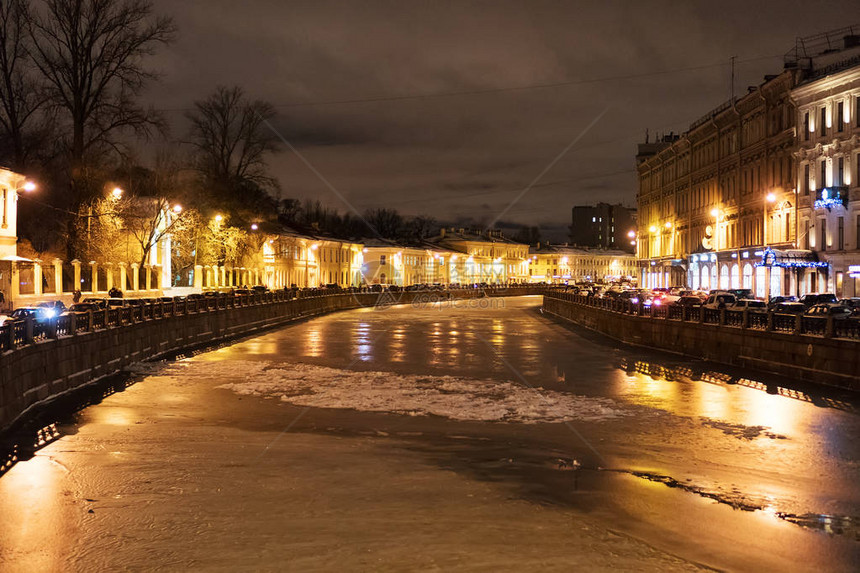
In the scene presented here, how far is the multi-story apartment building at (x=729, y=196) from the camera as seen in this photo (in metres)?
51.5

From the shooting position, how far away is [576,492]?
1133 cm

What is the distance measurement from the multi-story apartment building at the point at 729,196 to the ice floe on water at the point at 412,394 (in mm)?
32657

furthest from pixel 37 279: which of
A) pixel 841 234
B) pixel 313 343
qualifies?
pixel 841 234

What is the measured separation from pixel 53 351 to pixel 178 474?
372 inches

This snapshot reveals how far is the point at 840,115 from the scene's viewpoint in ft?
147

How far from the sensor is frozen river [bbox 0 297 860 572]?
350 inches

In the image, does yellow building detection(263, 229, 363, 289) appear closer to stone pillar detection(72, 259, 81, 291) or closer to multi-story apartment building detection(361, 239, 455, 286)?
multi-story apartment building detection(361, 239, 455, 286)

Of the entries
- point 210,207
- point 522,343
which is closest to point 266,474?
point 522,343

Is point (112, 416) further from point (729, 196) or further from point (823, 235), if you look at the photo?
point (729, 196)

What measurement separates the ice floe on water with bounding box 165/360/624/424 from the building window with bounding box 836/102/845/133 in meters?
31.6

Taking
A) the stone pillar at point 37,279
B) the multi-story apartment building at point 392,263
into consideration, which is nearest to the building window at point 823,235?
the stone pillar at point 37,279

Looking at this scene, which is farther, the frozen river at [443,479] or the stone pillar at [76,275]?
the stone pillar at [76,275]

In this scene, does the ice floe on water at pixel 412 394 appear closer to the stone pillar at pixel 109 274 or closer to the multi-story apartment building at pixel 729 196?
the stone pillar at pixel 109 274

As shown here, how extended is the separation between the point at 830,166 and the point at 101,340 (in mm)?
39709
